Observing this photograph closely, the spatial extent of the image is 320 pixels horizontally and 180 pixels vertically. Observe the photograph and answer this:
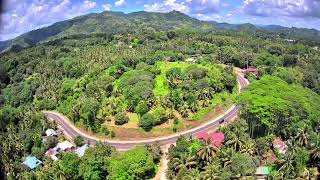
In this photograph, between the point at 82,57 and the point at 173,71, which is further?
the point at 82,57

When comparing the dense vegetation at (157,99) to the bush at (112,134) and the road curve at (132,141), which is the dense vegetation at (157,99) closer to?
the bush at (112,134)

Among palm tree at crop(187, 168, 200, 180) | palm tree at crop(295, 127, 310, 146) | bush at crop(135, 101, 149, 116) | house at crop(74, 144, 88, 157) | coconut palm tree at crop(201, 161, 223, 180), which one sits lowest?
house at crop(74, 144, 88, 157)

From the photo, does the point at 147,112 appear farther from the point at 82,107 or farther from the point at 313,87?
the point at 313,87

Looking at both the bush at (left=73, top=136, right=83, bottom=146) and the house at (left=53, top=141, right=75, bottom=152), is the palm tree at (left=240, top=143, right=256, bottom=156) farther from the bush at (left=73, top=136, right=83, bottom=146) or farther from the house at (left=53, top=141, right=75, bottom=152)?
the house at (left=53, top=141, right=75, bottom=152)

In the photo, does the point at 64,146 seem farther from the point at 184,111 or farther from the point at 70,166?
the point at 184,111

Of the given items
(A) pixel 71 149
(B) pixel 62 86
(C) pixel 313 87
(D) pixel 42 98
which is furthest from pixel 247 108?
(D) pixel 42 98

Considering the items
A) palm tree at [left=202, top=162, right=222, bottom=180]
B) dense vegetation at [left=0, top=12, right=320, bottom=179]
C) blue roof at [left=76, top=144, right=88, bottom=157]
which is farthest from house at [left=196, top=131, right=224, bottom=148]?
blue roof at [left=76, top=144, right=88, bottom=157]
